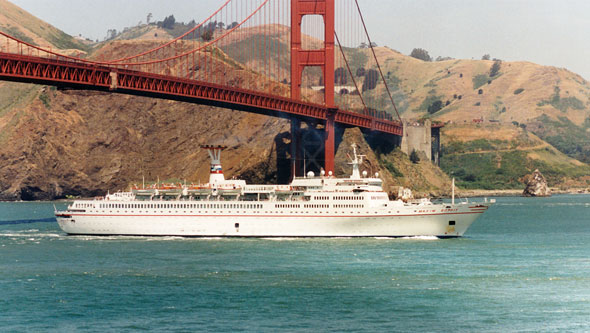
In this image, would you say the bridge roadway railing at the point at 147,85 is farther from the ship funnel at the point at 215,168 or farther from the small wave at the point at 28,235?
the small wave at the point at 28,235

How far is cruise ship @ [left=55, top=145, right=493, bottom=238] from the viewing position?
6406 centimetres

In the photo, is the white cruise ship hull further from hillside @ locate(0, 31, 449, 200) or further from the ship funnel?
hillside @ locate(0, 31, 449, 200)

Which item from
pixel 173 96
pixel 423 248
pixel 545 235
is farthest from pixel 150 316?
pixel 173 96

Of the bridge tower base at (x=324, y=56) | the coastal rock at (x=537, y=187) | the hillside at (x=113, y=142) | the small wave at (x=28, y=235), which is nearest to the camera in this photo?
the small wave at (x=28, y=235)

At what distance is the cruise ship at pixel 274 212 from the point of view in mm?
64062

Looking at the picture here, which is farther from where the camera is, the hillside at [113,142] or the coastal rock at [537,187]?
the coastal rock at [537,187]

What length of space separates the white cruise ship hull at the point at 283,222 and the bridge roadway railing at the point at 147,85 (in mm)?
11684

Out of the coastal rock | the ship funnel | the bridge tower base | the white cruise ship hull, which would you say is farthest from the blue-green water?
the coastal rock

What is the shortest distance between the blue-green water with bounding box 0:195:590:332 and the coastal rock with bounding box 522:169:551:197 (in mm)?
86744

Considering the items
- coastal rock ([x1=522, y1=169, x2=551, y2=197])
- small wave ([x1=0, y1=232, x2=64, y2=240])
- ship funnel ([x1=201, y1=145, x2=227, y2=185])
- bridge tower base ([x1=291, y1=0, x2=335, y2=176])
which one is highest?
bridge tower base ([x1=291, y1=0, x2=335, y2=176])

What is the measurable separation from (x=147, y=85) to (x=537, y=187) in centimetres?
8649

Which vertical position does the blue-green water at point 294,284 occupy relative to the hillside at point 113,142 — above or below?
below

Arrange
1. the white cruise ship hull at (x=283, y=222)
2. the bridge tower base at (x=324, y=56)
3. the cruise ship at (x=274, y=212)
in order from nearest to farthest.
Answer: the white cruise ship hull at (x=283, y=222) → the cruise ship at (x=274, y=212) → the bridge tower base at (x=324, y=56)

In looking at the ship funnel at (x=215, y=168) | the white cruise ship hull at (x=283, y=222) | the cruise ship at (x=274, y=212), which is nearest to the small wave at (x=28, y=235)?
the cruise ship at (x=274, y=212)
